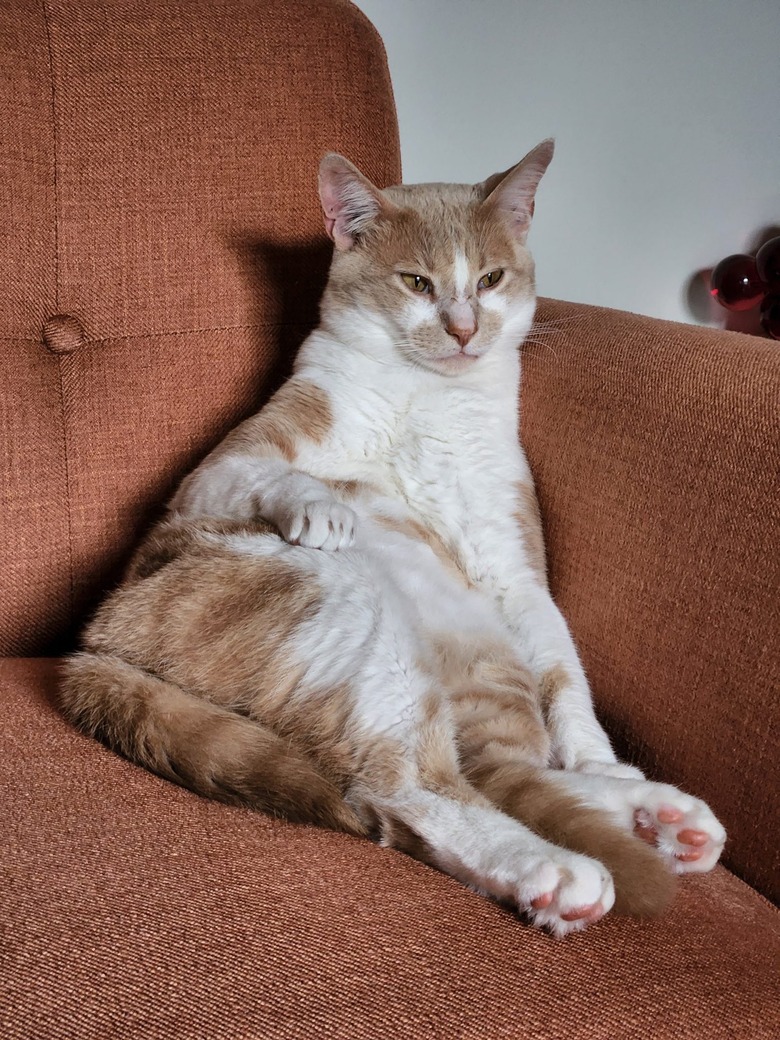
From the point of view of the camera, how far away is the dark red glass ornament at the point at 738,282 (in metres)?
2.74

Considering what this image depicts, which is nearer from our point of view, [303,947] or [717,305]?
[303,947]

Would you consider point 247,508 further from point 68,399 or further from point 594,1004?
point 594,1004

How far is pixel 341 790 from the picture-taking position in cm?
114

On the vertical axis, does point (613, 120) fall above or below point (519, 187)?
above

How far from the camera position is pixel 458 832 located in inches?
41.7

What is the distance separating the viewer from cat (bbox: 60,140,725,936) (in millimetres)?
1095

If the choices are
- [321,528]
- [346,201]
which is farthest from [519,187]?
[321,528]

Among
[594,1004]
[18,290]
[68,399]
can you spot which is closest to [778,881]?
[594,1004]

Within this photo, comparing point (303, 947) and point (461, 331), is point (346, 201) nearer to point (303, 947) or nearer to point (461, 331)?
point (461, 331)

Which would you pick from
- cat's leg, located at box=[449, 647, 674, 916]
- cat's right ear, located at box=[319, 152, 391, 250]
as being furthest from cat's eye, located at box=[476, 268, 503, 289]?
cat's leg, located at box=[449, 647, 674, 916]

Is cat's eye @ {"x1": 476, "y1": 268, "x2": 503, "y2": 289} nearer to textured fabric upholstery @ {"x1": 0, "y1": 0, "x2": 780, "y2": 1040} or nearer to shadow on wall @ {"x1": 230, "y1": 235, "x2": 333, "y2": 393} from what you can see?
textured fabric upholstery @ {"x1": 0, "y1": 0, "x2": 780, "y2": 1040}

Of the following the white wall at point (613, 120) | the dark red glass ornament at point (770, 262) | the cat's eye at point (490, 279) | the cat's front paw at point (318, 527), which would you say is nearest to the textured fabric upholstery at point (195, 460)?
the cat's eye at point (490, 279)

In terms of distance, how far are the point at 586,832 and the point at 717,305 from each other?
7.88 feet

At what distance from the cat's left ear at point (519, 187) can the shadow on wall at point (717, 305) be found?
1.34 metres
